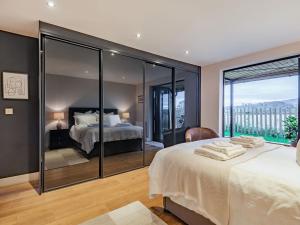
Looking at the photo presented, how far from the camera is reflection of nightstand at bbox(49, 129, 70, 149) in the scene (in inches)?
106

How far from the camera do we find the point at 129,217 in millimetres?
1919

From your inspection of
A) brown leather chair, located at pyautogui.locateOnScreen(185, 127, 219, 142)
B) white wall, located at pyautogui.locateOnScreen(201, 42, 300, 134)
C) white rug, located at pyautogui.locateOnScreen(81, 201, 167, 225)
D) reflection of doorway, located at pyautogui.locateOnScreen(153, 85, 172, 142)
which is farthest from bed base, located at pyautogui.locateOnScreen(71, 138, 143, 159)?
white wall, located at pyautogui.locateOnScreen(201, 42, 300, 134)

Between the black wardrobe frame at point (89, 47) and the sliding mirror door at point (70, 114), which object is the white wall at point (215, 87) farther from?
the sliding mirror door at point (70, 114)

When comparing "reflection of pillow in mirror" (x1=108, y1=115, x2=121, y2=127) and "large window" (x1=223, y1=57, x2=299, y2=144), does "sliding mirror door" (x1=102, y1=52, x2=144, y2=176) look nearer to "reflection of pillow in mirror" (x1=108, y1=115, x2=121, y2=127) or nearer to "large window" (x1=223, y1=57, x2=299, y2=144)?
"reflection of pillow in mirror" (x1=108, y1=115, x2=121, y2=127)

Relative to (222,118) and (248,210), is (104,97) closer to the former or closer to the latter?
(248,210)

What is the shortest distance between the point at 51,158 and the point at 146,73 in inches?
95.7

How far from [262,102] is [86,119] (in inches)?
174

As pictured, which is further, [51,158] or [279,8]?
[51,158]

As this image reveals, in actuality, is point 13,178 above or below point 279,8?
below

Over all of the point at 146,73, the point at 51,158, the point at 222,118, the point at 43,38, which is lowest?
the point at 51,158

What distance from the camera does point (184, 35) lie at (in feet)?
9.46

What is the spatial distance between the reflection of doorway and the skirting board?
8.40 feet

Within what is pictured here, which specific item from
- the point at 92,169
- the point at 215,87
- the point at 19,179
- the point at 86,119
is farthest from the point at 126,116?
the point at 215,87

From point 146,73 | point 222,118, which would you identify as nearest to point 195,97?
point 222,118
